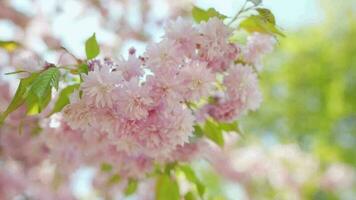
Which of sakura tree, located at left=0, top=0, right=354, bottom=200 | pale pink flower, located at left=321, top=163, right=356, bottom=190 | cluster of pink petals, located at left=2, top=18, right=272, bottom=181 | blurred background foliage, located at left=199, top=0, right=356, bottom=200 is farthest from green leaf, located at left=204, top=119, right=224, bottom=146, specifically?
blurred background foliage, located at left=199, top=0, right=356, bottom=200

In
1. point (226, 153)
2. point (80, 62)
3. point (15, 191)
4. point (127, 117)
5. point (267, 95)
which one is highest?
point (267, 95)

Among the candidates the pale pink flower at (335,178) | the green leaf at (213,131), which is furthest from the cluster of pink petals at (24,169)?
the pale pink flower at (335,178)

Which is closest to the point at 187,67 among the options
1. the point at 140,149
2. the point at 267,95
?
the point at 140,149

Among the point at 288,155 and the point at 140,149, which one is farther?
the point at 288,155

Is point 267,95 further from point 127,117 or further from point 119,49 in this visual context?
point 127,117

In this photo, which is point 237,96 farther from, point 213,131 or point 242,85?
point 213,131

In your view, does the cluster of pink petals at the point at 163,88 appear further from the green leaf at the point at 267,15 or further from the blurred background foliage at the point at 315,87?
the blurred background foliage at the point at 315,87

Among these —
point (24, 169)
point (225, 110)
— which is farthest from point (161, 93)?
point (24, 169)
